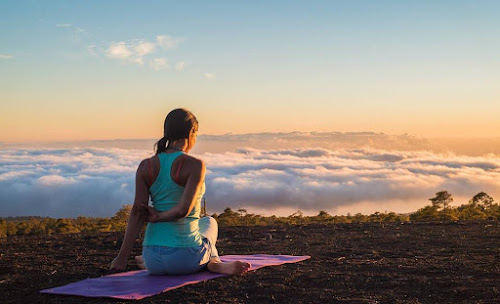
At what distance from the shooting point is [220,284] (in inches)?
233

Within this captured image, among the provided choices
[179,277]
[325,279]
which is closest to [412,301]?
[325,279]

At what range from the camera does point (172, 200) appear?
19.7 ft

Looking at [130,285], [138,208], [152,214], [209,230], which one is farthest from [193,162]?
[130,285]

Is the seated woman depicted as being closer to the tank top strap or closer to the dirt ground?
the tank top strap

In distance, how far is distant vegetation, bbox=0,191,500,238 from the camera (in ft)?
43.1

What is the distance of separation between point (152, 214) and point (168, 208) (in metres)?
0.16

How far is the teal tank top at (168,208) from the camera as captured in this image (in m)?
5.99

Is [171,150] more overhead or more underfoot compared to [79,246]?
more overhead

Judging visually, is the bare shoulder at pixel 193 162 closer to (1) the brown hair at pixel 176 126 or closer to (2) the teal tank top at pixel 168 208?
(2) the teal tank top at pixel 168 208

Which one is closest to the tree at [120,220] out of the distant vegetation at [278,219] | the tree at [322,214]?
the distant vegetation at [278,219]

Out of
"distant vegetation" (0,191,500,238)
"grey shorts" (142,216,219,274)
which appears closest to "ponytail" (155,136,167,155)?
"grey shorts" (142,216,219,274)

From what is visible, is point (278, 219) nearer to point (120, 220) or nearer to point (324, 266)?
point (120, 220)

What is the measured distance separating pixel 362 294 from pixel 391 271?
1376 millimetres

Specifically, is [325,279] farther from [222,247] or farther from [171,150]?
[222,247]
